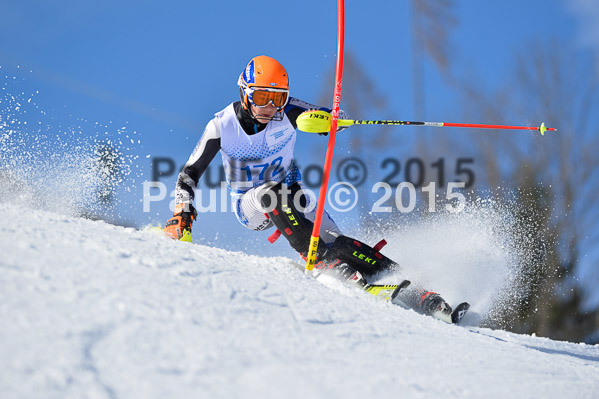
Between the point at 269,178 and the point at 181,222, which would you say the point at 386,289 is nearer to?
the point at 269,178

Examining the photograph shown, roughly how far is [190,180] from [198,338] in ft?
8.64

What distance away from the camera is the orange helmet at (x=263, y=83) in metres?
4.34

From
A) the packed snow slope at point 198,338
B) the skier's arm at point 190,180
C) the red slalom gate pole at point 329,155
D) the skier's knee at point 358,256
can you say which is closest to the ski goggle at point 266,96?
the skier's arm at point 190,180

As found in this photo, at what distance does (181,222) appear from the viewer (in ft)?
12.9

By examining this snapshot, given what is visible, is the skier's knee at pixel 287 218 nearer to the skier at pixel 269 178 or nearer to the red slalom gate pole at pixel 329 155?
the skier at pixel 269 178

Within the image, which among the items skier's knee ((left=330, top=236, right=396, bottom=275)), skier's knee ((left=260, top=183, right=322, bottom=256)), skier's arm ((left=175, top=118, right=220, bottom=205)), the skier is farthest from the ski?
skier's arm ((left=175, top=118, right=220, bottom=205))

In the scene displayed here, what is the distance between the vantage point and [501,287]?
5.44 meters

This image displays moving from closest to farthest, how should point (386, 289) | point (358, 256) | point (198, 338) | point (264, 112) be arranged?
point (198, 338)
point (386, 289)
point (358, 256)
point (264, 112)

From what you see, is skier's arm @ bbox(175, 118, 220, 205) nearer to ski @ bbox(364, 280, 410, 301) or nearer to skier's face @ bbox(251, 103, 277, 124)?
skier's face @ bbox(251, 103, 277, 124)

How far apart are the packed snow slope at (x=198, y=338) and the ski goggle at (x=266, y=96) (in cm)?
194

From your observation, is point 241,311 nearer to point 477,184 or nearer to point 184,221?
point 184,221

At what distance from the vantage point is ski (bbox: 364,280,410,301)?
374cm

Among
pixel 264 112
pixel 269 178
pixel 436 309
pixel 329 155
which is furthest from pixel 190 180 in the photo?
pixel 436 309

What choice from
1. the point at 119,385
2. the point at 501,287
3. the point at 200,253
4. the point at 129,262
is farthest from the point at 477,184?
the point at 119,385
